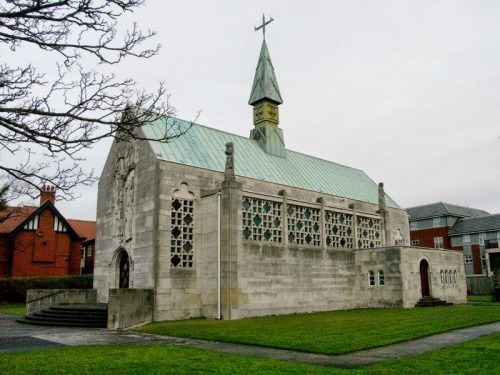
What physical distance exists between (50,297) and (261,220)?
1156cm

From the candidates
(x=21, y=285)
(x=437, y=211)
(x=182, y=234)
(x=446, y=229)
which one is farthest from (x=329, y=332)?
(x=437, y=211)

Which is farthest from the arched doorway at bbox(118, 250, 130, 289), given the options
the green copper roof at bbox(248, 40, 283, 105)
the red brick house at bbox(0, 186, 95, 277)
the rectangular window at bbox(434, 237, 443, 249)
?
the rectangular window at bbox(434, 237, 443, 249)

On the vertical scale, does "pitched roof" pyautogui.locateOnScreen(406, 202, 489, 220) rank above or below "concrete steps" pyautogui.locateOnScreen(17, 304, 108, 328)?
above

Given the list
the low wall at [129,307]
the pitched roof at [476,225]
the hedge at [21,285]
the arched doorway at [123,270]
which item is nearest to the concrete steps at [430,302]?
the low wall at [129,307]

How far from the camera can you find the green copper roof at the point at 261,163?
24.0 metres

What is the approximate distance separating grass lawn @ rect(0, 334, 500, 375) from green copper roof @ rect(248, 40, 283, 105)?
77.1ft

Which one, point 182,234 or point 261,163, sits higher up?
point 261,163

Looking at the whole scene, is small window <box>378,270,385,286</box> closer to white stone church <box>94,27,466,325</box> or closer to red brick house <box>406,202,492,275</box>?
white stone church <box>94,27,466,325</box>

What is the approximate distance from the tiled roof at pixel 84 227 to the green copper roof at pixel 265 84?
95.4ft

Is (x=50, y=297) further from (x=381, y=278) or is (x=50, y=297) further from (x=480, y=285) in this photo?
(x=480, y=285)

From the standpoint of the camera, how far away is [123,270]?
23.9 metres

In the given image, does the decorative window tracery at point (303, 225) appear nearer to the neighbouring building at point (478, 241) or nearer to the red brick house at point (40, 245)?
the red brick house at point (40, 245)

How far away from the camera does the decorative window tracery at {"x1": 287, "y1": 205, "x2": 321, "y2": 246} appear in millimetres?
25688

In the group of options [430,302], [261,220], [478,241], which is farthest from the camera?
[478,241]
